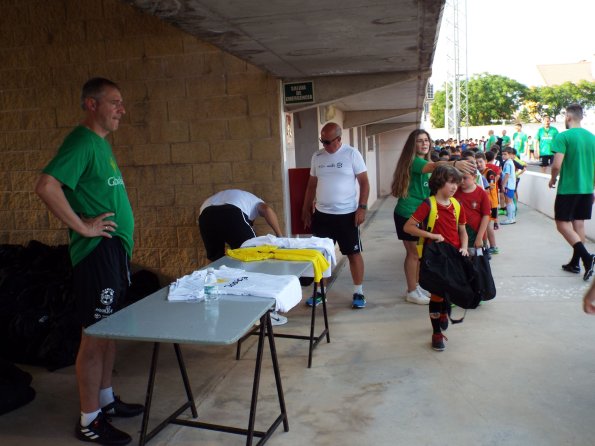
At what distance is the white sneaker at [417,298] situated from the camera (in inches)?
205

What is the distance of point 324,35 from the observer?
13.0ft

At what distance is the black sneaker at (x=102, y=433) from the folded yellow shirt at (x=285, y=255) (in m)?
1.31

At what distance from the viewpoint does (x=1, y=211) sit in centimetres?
611

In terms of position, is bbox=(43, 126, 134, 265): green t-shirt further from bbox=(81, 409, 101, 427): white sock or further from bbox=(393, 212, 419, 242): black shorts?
bbox=(393, 212, 419, 242): black shorts

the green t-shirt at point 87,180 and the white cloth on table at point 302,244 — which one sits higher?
the green t-shirt at point 87,180

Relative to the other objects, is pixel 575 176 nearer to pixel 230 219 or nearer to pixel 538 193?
pixel 230 219

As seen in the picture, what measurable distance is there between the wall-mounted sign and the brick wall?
0.19m

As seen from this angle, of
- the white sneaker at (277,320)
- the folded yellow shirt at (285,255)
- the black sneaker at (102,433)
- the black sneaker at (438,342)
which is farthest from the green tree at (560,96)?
the black sneaker at (102,433)

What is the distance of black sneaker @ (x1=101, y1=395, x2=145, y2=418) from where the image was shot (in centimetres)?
316

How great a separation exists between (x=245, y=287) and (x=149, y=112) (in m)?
3.39

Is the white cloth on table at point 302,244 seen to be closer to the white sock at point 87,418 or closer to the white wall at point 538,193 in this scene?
the white sock at point 87,418

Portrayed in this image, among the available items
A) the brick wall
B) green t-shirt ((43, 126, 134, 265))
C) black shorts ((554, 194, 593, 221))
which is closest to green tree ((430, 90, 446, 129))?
black shorts ((554, 194, 593, 221))

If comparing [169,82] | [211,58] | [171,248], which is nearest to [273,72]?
[211,58]

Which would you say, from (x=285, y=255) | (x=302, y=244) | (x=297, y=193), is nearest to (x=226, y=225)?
(x=302, y=244)
